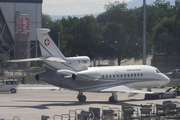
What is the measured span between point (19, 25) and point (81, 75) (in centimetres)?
6405

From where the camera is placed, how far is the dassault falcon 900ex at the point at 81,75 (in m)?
29.8

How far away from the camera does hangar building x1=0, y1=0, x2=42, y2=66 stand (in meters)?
89.5

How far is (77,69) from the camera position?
31.3 metres

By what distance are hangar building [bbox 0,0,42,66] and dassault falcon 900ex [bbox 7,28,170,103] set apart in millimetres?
57961

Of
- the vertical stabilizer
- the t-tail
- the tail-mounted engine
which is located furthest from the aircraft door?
the vertical stabilizer

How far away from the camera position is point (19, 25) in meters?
90.0

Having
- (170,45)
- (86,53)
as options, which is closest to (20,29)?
(86,53)

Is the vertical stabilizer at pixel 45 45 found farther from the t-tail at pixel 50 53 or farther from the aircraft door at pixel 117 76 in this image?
the aircraft door at pixel 117 76

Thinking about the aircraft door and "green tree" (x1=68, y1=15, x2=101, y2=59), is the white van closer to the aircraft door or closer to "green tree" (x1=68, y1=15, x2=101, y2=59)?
the aircraft door

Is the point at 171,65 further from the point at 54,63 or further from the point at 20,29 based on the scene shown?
the point at 54,63

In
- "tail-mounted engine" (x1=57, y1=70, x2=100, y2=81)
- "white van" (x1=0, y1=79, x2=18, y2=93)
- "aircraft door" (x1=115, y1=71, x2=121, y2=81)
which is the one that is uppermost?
"tail-mounted engine" (x1=57, y1=70, x2=100, y2=81)

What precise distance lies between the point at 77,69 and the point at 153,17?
76.3 metres

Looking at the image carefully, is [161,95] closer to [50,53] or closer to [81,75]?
[81,75]

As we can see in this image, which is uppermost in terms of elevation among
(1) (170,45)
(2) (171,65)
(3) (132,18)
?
(3) (132,18)
